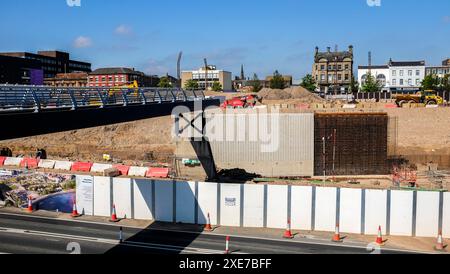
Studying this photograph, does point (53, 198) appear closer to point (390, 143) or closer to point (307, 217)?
point (307, 217)

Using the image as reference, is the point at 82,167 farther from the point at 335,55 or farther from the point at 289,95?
the point at 335,55

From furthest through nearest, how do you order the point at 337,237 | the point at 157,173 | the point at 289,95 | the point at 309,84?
the point at 309,84 < the point at 289,95 < the point at 157,173 < the point at 337,237

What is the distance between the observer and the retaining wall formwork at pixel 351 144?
3769 centimetres

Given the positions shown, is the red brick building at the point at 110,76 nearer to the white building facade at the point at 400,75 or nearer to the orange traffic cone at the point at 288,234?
the white building facade at the point at 400,75

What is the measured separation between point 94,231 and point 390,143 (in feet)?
121

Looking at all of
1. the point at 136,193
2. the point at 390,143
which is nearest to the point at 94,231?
the point at 136,193

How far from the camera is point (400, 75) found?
99688mm

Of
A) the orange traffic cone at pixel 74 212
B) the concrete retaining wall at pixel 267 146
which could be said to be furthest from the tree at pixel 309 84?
the orange traffic cone at pixel 74 212

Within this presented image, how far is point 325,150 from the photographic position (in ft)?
124

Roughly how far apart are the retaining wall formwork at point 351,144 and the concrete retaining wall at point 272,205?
1861cm

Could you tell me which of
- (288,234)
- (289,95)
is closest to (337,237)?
(288,234)

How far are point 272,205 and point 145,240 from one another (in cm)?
562

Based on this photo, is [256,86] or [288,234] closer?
[288,234]

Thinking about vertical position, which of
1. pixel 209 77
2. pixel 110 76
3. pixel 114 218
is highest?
pixel 209 77
